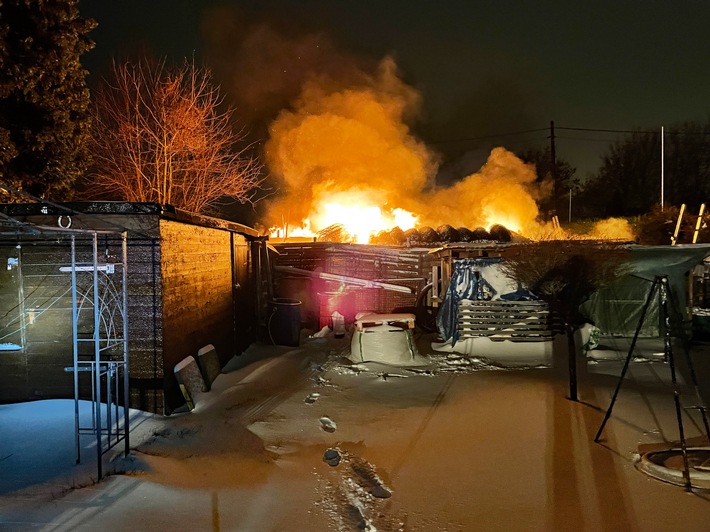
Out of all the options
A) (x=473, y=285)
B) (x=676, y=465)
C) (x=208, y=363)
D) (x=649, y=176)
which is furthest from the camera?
(x=649, y=176)

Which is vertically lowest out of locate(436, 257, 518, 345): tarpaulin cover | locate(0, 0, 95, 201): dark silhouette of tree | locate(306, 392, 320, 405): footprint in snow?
locate(306, 392, 320, 405): footprint in snow

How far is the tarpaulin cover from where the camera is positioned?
11992 millimetres

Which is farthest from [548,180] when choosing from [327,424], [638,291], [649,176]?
[327,424]

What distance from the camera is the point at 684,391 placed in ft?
27.1

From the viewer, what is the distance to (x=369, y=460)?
572 centimetres

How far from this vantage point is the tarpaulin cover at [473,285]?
1199 cm

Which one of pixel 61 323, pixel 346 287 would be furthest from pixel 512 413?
pixel 346 287

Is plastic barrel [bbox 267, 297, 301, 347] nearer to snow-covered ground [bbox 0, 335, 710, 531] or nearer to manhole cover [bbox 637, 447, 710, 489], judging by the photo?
snow-covered ground [bbox 0, 335, 710, 531]

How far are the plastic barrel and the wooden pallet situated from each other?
4.13 metres

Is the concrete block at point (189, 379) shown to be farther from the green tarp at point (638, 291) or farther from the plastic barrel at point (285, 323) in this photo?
the green tarp at point (638, 291)

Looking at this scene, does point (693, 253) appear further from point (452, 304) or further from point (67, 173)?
point (67, 173)

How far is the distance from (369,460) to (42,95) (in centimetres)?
1110

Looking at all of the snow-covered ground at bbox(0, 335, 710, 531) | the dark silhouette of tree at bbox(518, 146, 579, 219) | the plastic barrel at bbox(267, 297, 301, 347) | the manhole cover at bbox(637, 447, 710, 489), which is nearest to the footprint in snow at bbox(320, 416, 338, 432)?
the snow-covered ground at bbox(0, 335, 710, 531)

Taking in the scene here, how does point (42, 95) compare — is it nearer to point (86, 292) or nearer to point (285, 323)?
point (86, 292)
